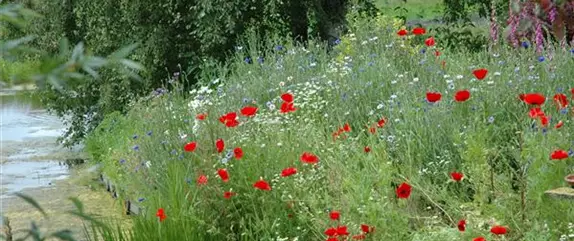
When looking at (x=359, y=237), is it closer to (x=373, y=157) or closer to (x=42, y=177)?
(x=373, y=157)

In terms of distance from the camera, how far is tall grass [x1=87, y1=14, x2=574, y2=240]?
4598 millimetres

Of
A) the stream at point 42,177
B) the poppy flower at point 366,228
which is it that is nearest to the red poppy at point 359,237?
the poppy flower at point 366,228

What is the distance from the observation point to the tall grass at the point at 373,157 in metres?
4.60

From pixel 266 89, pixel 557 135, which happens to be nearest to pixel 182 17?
pixel 266 89

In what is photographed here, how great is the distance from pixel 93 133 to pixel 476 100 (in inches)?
250

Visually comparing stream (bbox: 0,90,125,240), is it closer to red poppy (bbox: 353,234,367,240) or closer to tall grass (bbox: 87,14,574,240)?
tall grass (bbox: 87,14,574,240)

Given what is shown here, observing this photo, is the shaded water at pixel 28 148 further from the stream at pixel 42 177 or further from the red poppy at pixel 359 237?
the red poppy at pixel 359 237

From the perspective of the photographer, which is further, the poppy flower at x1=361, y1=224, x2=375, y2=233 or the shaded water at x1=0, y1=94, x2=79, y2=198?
the shaded water at x1=0, y1=94, x2=79, y2=198

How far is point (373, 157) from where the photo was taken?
17.2ft

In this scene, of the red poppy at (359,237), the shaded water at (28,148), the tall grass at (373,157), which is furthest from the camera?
the shaded water at (28,148)

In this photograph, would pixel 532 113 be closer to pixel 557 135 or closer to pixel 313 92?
pixel 557 135

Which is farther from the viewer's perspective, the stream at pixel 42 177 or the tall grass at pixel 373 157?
the stream at pixel 42 177

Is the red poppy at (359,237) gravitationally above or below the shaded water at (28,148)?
above

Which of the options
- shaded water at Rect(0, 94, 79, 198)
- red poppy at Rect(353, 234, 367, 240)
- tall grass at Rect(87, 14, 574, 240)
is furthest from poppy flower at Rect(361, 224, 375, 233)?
shaded water at Rect(0, 94, 79, 198)
